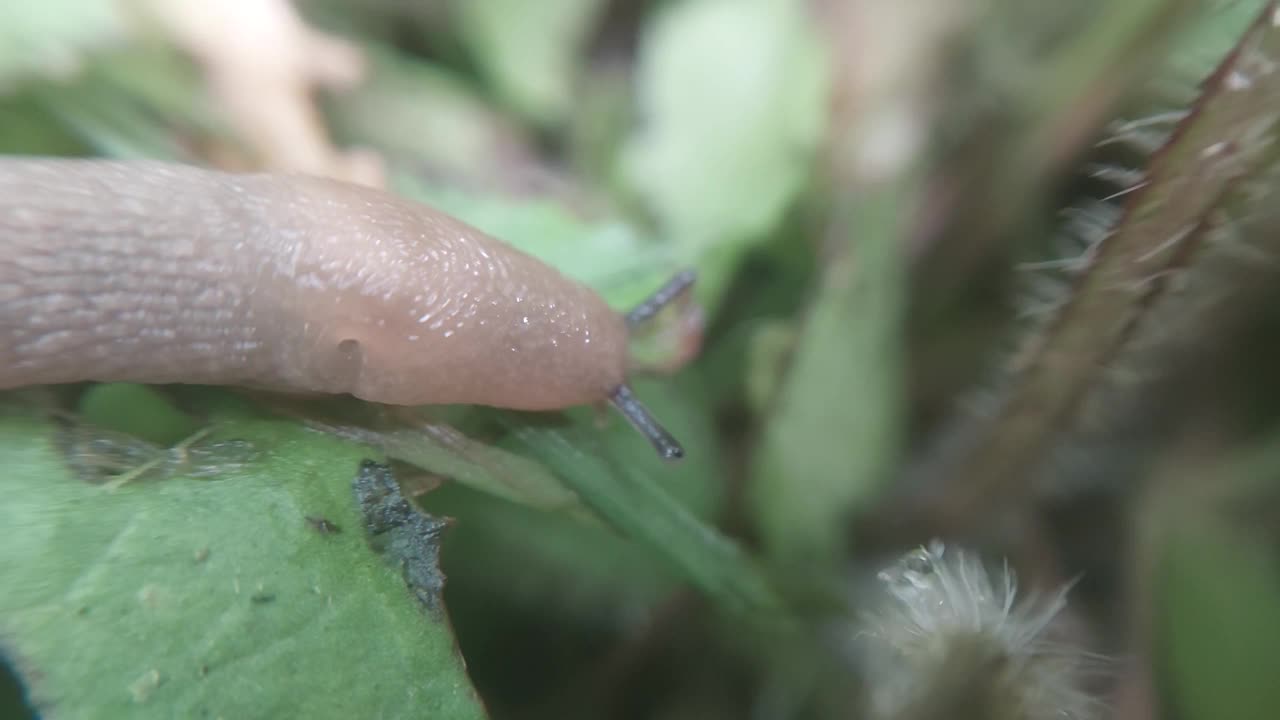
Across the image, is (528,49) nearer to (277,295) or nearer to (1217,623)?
(277,295)

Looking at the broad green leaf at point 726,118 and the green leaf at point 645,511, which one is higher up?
the broad green leaf at point 726,118

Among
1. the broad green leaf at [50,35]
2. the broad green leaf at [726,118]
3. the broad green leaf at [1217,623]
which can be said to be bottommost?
the broad green leaf at [1217,623]

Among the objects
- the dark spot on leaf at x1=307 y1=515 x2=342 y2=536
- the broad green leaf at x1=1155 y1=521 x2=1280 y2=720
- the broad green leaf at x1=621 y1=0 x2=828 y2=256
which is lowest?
the broad green leaf at x1=1155 y1=521 x2=1280 y2=720

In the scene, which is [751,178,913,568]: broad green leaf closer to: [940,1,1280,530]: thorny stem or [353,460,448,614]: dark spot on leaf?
[940,1,1280,530]: thorny stem

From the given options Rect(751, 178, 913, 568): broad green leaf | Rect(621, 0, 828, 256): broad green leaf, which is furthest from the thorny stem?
Rect(621, 0, 828, 256): broad green leaf

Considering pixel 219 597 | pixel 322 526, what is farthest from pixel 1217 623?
pixel 219 597

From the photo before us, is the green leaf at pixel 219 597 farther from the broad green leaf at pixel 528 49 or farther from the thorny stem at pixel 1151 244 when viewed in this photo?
the broad green leaf at pixel 528 49

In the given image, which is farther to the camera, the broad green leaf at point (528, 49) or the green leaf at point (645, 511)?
the broad green leaf at point (528, 49)

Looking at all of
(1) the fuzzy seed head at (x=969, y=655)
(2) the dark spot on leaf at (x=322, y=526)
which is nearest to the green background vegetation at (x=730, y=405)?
(2) the dark spot on leaf at (x=322, y=526)
